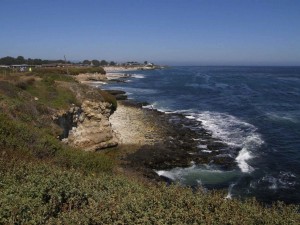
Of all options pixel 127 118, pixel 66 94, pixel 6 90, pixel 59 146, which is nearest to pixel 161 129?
pixel 127 118

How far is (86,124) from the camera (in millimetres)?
31219

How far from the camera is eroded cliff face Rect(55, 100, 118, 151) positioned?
28.0 m

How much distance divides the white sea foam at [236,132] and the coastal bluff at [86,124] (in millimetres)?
11418

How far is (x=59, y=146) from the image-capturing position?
17234 millimetres

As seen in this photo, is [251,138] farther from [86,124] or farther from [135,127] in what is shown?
[86,124]

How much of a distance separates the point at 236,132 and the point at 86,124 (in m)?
17.1

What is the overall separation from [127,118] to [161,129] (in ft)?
19.6

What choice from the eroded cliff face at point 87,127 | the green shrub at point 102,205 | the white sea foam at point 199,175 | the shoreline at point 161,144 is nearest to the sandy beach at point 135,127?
the shoreline at point 161,144

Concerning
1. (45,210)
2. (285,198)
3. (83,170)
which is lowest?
(285,198)

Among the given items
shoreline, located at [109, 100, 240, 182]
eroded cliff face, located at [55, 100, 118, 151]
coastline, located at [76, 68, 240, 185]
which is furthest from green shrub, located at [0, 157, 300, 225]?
eroded cliff face, located at [55, 100, 118, 151]

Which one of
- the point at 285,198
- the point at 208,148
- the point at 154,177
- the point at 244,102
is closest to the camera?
the point at 285,198

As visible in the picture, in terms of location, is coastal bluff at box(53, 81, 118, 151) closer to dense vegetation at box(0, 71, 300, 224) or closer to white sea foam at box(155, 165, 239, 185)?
white sea foam at box(155, 165, 239, 185)

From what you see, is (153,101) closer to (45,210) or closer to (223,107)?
(223,107)

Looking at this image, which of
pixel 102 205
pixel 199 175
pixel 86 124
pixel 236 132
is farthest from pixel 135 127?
pixel 102 205
